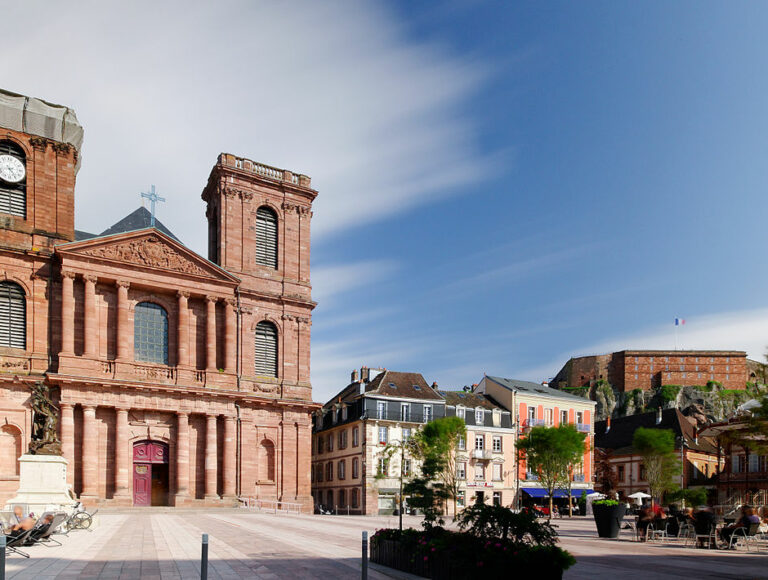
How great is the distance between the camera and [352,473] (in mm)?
48469

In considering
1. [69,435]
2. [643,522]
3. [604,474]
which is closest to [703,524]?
[643,522]

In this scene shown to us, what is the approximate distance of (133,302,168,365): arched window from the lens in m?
36.3

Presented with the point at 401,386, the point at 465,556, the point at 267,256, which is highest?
the point at 267,256

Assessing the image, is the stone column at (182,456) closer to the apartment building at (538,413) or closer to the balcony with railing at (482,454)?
the balcony with railing at (482,454)

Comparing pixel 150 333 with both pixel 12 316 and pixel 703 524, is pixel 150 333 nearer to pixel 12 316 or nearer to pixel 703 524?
pixel 12 316

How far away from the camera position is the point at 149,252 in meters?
36.7

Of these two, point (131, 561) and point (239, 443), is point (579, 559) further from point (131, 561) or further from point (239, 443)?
point (239, 443)

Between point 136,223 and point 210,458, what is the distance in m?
14.9

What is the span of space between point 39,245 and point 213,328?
987cm

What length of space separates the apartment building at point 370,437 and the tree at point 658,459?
16480 millimetres

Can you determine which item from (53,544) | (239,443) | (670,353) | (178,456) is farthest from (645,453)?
(670,353)

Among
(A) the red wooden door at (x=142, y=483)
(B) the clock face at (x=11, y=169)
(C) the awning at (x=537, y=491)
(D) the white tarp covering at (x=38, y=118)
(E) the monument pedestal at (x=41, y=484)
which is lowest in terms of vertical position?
(C) the awning at (x=537, y=491)

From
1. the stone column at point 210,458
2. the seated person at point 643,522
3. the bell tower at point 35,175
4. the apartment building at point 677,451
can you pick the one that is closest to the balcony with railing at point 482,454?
the apartment building at point 677,451

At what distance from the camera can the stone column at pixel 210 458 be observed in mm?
35469
